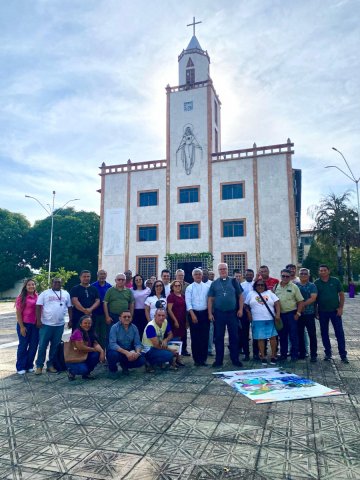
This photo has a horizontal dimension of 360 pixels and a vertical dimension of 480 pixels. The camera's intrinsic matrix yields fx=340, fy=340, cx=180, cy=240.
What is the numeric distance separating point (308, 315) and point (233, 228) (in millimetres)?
17876

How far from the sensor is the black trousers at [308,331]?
661 centimetres

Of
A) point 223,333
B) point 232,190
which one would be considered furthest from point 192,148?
point 223,333

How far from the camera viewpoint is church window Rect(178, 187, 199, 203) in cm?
2570

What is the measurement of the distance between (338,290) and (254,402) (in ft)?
11.4

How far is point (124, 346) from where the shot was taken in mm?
5891

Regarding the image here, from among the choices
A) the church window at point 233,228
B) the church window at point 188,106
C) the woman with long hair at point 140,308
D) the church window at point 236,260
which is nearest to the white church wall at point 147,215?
the church window at point 233,228

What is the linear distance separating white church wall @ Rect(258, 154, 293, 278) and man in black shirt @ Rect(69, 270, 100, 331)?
706 inches

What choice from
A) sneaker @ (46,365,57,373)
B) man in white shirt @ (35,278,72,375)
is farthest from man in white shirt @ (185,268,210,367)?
sneaker @ (46,365,57,373)

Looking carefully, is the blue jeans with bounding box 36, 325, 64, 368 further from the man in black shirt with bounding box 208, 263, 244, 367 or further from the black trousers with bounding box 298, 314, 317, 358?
the black trousers with bounding box 298, 314, 317, 358

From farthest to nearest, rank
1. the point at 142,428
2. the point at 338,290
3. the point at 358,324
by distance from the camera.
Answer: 1. the point at 358,324
2. the point at 338,290
3. the point at 142,428

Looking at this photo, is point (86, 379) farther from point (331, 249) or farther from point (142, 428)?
point (331, 249)

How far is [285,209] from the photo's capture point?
76.6 ft

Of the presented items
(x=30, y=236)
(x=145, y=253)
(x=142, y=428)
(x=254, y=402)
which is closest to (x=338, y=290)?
(x=254, y=402)

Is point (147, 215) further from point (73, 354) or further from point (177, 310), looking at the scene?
point (73, 354)
